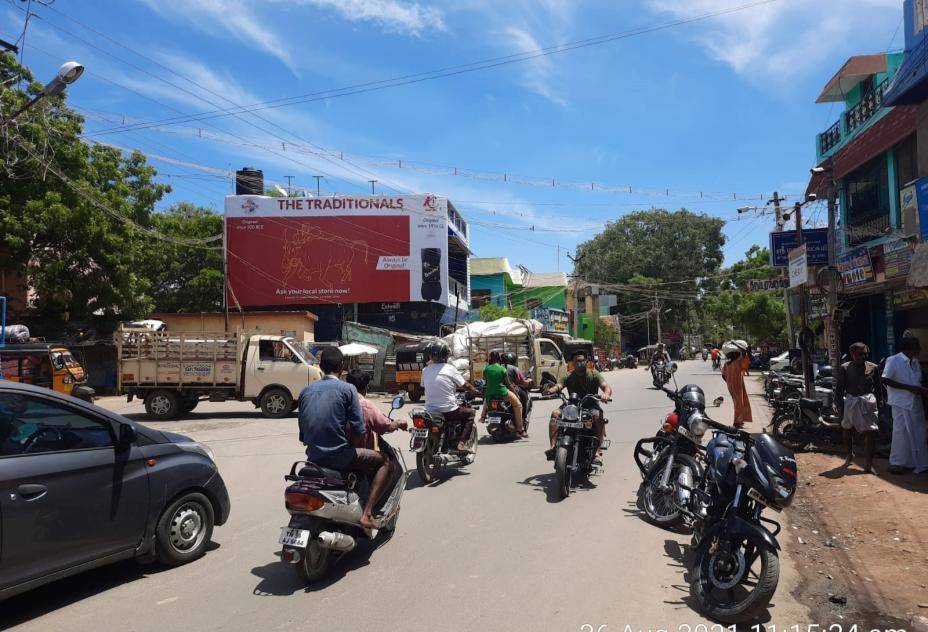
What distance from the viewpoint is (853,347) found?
28.9 feet

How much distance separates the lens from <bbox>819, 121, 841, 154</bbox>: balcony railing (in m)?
23.5

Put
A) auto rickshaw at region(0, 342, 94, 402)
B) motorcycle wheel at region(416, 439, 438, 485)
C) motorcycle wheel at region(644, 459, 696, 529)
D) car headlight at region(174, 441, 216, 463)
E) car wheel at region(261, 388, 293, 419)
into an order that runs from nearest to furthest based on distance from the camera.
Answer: car headlight at region(174, 441, 216, 463)
motorcycle wheel at region(644, 459, 696, 529)
motorcycle wheel at region(416, 439, 438, 485)
auto rickshaw at region(0, 342, 94, 402)
car wheel at region(261, 388, 293, 419)

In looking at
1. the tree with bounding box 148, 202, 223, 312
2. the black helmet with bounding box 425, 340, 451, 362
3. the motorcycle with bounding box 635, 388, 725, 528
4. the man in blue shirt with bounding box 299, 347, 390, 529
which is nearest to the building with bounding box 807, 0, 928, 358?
the motorcycle with bounding box 635, 388, 725, 528

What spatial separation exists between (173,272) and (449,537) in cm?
3656

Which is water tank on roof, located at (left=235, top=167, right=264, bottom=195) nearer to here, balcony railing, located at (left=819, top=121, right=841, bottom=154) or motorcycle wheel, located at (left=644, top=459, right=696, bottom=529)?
balcony railing, located at (left=819, top=121, right=841, bottom=154)

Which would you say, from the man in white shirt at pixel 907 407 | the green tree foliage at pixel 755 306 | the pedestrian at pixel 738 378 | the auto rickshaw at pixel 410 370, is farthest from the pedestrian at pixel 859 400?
the green tree foliage at pixel 755 306

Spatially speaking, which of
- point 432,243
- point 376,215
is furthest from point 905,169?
point 376,215

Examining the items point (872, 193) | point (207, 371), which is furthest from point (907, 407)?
point (872, 193)

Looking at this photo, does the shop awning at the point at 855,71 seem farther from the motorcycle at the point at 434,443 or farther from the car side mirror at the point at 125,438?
the car side mirror at the point at 125,438

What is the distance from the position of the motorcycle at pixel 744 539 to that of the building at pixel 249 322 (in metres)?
29.6

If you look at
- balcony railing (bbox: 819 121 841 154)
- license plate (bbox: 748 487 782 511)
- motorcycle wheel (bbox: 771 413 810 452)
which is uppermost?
balcony railing (bbox: 819 121 841 154)

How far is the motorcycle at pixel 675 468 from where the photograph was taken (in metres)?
6.07

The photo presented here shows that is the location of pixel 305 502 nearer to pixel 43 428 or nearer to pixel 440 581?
pixel 440 581

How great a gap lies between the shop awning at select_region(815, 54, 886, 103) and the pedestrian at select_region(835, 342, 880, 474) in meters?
17.2
